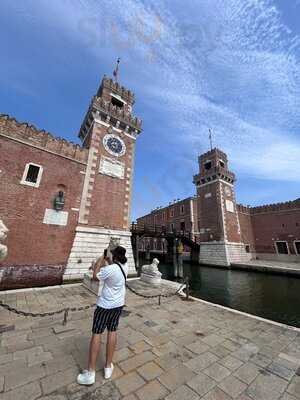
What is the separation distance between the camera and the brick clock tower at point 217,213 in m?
25.8

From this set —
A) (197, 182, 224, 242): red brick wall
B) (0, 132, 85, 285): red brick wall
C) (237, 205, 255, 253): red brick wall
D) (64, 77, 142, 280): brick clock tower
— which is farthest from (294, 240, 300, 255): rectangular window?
(0, 132, 85, 285): red brick wall

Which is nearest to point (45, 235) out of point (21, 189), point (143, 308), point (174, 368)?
point (21, 189)

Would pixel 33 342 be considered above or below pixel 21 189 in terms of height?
below

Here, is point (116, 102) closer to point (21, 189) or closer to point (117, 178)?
point (117, 178)

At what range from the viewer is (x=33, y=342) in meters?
3.82

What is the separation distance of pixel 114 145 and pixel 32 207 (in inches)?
291

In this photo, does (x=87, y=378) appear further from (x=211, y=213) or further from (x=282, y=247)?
(x=282, y=247)

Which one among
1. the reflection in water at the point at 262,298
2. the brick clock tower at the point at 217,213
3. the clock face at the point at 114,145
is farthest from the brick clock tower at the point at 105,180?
the brick clock tower at the point at 217,213

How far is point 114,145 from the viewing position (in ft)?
47.5

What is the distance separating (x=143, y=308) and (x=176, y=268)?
15320 millimetres

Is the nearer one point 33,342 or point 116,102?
point 33,342

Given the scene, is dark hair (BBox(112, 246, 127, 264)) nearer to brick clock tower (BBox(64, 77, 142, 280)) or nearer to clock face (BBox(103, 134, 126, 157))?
brick clock tower (BBox(64, 77, 142, 280))

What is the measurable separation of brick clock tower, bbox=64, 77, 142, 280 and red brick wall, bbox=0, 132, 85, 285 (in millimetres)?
848

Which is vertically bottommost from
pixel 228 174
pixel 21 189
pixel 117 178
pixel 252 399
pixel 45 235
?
pixel 252 399
